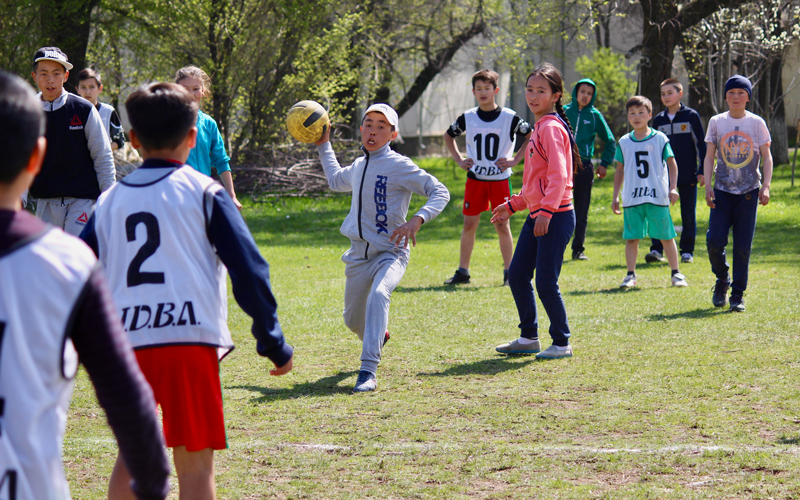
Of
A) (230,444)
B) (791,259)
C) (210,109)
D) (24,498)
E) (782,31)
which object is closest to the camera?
(24,498)

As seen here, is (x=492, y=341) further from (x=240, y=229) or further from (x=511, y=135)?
(x=240, y=229)

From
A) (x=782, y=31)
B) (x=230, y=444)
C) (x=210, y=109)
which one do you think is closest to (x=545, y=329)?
(x=230, y=444)

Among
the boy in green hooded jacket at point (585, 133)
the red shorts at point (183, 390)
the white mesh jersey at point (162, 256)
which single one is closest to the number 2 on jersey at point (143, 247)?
the white mesh jersey at point (162, 256)

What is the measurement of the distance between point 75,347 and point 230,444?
2.74 m

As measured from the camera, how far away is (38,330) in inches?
70.7

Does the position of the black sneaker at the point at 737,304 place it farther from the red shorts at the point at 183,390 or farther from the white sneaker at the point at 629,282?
the red shorts at the point at 183,390

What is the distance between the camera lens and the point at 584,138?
11.1 metres

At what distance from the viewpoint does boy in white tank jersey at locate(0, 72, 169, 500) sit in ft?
5.79

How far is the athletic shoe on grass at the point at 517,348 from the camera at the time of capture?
6.54m

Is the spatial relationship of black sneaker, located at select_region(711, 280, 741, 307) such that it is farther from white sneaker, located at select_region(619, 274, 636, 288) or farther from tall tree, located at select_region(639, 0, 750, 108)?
tall tree, located at select_region(639, 0, 750, 108)

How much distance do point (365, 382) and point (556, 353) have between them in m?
1.66

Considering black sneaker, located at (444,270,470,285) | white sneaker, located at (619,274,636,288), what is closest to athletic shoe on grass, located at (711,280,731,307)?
white sneaker, located at (619,274,636,288)

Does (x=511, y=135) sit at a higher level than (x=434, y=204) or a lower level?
higher

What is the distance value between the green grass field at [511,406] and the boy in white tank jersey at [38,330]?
204cm
